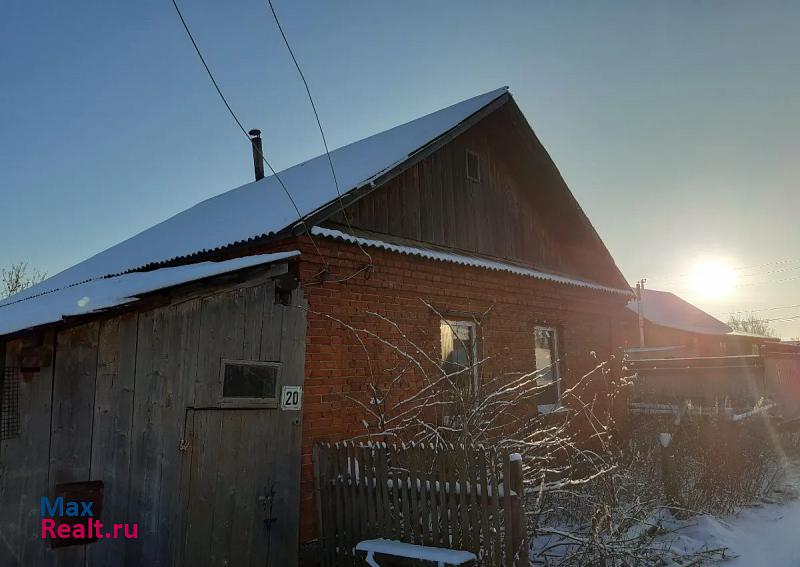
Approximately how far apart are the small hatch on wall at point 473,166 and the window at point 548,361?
2.77 metres

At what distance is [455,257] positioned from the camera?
782 centimetres

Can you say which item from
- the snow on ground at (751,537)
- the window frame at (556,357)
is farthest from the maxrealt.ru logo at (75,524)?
the window frame at (556,357)

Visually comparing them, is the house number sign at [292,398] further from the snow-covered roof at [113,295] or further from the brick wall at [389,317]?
the snow-covered roof at [113,295]

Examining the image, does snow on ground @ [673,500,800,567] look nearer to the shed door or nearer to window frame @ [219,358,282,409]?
the shed door

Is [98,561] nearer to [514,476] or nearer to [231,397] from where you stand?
[231,397]

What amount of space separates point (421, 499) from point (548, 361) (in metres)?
5.80

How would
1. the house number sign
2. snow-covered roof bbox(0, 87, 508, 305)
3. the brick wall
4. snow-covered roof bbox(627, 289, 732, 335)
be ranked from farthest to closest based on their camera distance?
snow-covered roof bbox(627, 289, 732, 335) → snow-covered roof bbox(0, 87, 508, 305) → the brick wall → the house number sign

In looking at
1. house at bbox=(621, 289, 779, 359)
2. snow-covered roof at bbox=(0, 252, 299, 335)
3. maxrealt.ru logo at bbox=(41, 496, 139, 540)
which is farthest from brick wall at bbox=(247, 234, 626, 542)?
house at bbox=(621, 289, 779, 359)

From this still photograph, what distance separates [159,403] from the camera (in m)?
4.62

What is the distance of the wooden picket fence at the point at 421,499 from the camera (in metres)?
4.28

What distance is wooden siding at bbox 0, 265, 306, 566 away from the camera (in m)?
4.17

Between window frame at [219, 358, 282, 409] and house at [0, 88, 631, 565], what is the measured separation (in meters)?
0.01

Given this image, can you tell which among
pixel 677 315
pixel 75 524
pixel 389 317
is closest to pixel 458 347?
pixel 389 317

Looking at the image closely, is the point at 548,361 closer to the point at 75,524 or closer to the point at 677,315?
the point at 75,524
